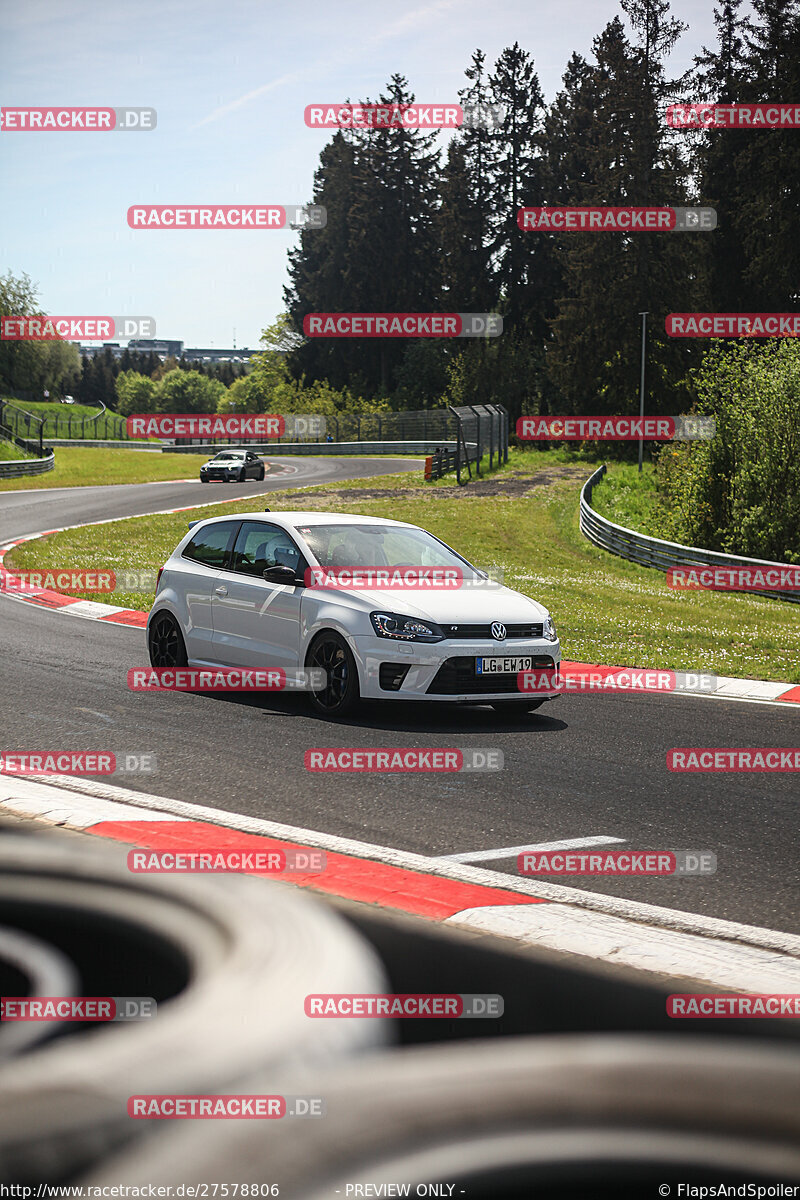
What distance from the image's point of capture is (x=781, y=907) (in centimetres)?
536

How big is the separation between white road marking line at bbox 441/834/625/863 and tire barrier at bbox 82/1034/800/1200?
253 cm

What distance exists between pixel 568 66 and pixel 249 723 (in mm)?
88954

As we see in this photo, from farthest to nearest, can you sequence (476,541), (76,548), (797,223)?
(797,223) → (476,541) → (76,548)

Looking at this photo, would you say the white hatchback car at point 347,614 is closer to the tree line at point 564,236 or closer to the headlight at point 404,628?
the headlight at point 404,628

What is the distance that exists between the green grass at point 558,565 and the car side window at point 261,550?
4641 millimetres

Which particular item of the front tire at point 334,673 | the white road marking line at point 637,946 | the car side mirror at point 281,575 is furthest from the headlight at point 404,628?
the white road marking line at point 637,946

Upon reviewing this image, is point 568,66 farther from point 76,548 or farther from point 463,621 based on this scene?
point 463,621

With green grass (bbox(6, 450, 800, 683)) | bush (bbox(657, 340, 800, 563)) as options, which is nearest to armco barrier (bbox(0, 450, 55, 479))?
green grass (bbox(6, 450, 800, 683))

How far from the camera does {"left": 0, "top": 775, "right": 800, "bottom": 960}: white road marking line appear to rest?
5.00 m

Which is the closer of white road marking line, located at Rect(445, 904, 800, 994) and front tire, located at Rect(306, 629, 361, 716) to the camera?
white road marking line, located at Rect(445, 904, 800, 994)

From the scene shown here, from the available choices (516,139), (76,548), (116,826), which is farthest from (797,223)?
(116,826)

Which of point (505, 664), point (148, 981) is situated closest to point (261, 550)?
point (505, 664)

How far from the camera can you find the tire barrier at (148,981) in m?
3.12

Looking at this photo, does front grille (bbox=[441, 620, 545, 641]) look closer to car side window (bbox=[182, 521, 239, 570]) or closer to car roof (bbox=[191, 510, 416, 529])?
car roof (bbox=[191, 510, 416, 529])
